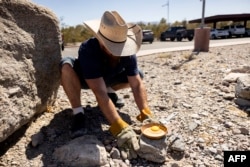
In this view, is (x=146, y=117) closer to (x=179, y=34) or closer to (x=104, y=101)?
(x=104, y=101)

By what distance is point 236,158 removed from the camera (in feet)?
8.24

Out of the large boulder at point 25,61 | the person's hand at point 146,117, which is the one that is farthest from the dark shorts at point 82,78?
the person's hand at point 146,117

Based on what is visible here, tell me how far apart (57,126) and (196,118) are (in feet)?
5.00

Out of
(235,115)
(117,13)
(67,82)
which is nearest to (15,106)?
(67,82)

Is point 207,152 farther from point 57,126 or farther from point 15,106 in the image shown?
point 15,106

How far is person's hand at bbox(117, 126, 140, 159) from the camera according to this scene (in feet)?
7.84

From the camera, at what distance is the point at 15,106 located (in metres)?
2.46

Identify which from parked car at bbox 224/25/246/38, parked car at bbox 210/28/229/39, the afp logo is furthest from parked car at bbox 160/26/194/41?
the afp logo

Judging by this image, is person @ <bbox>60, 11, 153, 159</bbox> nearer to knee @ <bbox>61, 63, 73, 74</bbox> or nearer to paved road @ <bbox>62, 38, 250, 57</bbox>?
knee @ <bbox>61, 63, 73, 74</bbox>

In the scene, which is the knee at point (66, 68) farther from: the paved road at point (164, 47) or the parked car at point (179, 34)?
the parked car at point (179, 34)

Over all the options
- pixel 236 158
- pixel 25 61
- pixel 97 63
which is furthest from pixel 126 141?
pixel 25 61

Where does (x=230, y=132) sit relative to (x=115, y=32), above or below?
below

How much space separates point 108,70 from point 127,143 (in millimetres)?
809

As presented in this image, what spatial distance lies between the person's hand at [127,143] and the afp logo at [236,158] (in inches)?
31.4
